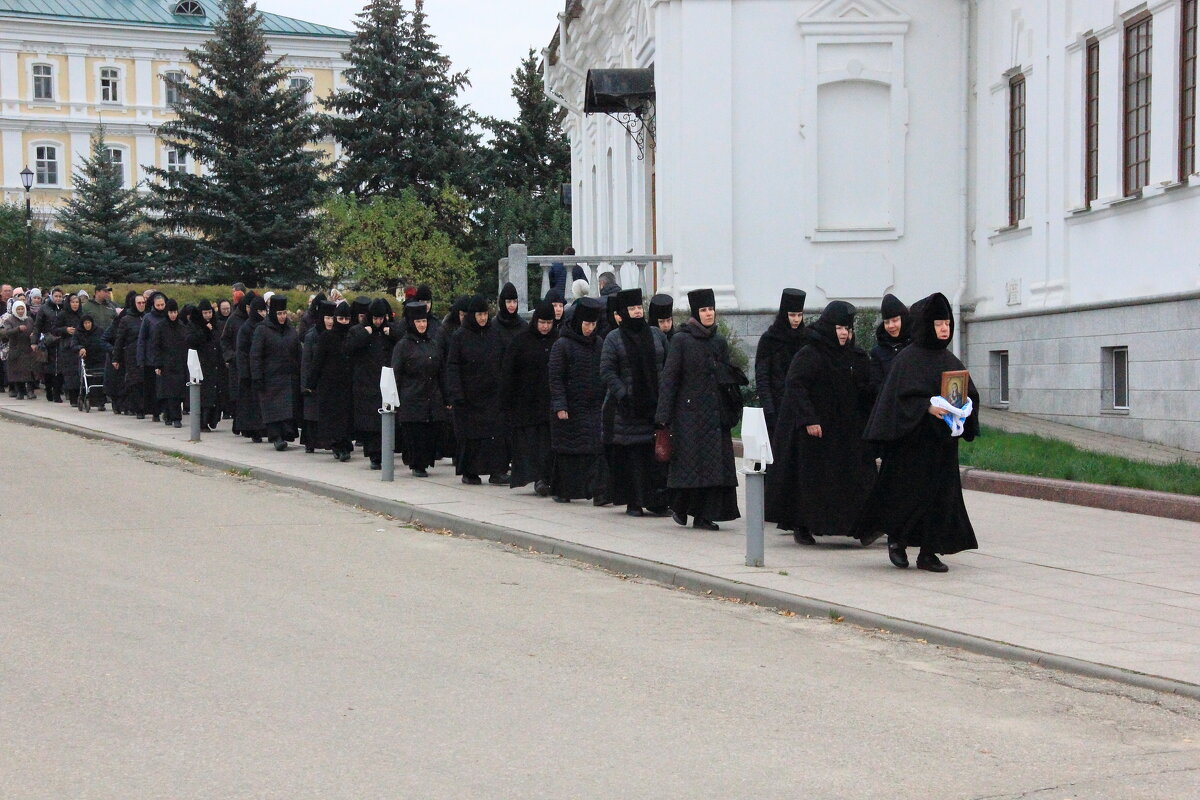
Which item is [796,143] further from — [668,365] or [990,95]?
[668,365]

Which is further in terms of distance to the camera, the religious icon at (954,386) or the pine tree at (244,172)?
the pine tree at (244,172)

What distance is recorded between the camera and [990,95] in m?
23.2

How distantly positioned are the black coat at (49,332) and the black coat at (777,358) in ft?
60.3

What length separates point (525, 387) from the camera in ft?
51.2

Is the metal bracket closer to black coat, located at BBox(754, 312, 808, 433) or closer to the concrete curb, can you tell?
the concrete curb

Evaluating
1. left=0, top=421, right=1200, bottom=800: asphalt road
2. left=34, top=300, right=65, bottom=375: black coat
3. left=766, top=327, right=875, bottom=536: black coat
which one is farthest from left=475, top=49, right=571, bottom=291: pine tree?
left=0, top=421, right=1200, bottom=800: asphalt road

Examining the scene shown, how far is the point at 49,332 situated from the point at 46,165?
62.1 m

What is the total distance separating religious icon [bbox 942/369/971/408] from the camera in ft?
34.8

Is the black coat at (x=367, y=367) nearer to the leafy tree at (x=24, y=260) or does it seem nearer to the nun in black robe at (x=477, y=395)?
the nun in black robe at (x=477, y=395)

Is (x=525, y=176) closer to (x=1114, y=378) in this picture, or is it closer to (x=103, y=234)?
(x=103, y=234)

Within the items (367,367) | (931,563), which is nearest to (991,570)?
(931,563)

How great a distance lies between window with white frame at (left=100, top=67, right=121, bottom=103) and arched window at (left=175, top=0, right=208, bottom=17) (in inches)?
189

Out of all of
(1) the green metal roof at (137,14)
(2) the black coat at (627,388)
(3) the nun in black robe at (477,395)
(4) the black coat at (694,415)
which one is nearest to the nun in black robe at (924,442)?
(4) the black coat at (694,415)

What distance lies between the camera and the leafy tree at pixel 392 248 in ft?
199
